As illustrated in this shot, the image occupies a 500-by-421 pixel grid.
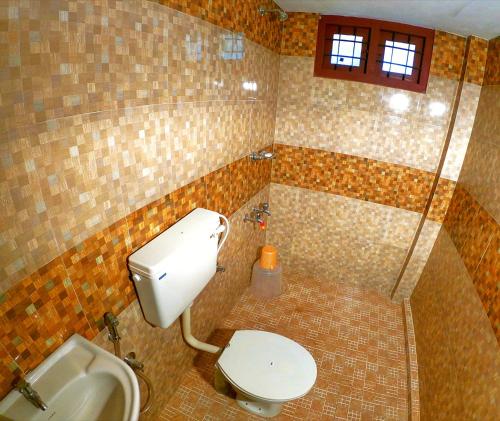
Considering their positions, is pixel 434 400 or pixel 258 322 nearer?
pixel 434 400

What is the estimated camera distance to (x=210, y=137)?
61.1 inches

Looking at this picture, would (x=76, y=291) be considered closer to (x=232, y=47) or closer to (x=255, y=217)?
(x=232, y=47)

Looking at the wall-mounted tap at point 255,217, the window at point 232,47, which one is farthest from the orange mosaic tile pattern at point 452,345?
the window at point 232,47

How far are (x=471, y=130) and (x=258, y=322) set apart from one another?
194cm

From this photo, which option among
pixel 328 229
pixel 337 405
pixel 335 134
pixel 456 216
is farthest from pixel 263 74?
pixel 337 405

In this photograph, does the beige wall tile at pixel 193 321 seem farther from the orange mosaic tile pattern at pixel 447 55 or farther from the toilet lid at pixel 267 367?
the orange mosaic tile pattern at pixel 447 55

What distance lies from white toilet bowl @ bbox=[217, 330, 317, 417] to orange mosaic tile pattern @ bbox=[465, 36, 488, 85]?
191 cm

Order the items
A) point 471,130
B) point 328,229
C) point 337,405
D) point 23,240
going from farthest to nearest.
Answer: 1. point 328,229
2. point 471,130
3. point 337,405
4. point 23,240

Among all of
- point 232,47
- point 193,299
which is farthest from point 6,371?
point 232,47

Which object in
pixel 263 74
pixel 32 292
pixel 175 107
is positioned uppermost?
pixel 263 74

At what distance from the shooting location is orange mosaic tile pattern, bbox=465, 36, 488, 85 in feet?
6.06

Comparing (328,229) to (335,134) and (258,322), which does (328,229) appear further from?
(258,322)

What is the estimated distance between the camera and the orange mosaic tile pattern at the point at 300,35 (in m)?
2.08

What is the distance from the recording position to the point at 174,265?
123 cm
